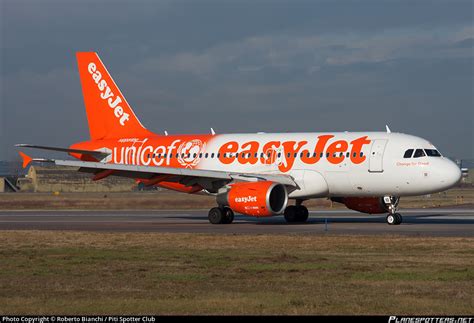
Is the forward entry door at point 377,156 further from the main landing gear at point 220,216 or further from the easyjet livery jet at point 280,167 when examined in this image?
the main landing gear at point 220,216

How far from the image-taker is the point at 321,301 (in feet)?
47.6

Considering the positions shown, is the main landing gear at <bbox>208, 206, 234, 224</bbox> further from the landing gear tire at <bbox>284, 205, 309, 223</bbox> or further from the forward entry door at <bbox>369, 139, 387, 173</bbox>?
the forward entry door at <bbox>369, 139, 387, 173</bbox>

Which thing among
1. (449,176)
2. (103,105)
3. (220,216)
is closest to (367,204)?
(449,176)

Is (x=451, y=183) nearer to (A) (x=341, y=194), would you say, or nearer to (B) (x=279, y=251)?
(A) (x=341, y=194)

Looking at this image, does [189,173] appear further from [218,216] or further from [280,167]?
[280,167]

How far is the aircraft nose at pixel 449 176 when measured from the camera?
116 feet

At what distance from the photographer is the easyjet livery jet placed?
3597 centimetres

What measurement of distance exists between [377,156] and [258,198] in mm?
5381

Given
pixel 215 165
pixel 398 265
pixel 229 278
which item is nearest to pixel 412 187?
pixel 215 165

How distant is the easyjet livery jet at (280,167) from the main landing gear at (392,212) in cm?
2

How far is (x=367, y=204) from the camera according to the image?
39781 mm

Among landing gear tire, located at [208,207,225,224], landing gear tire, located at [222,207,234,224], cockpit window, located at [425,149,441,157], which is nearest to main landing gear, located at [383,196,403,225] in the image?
cockpit window, located at [425,149,441,157]

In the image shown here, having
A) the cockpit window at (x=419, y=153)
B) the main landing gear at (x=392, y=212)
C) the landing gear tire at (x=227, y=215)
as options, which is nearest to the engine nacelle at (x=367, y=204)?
the main landing gear at (x=392, y=212)

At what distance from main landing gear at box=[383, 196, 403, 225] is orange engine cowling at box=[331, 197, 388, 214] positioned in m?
0.94
